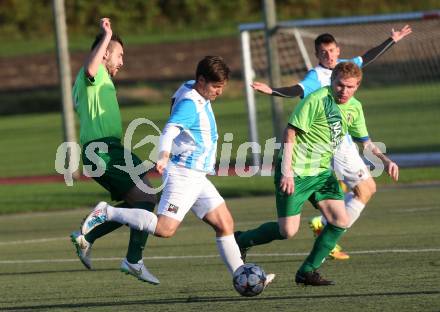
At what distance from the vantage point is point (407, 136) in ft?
102

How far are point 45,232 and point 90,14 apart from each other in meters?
55.1

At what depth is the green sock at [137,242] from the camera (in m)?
10.7

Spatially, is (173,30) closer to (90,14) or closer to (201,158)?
(90,14)

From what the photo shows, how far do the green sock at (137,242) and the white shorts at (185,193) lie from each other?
746 millimetres

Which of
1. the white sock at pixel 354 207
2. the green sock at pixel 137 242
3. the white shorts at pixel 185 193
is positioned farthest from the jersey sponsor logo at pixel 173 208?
the white sock at pixel 354 207

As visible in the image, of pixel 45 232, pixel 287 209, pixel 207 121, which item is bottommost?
pixel 45 232

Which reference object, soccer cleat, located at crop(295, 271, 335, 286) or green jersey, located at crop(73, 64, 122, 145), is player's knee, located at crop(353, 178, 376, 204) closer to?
soccer cleat, located at crop(295, 271, 335, 286)

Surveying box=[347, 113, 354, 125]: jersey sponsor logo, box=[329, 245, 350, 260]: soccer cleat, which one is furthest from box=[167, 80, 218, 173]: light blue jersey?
box=[329, 245, 350, 260]: soccer cleat

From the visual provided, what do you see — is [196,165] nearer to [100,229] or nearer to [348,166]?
[100,229]

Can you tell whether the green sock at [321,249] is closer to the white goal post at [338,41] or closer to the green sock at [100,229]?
the green sock at [100,229]

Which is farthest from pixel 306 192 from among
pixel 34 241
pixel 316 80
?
pixel 34 241

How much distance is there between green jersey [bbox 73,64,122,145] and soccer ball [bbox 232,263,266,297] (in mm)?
1871

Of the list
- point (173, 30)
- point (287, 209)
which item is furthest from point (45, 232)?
point (173, 30)

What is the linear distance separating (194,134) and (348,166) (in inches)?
112
